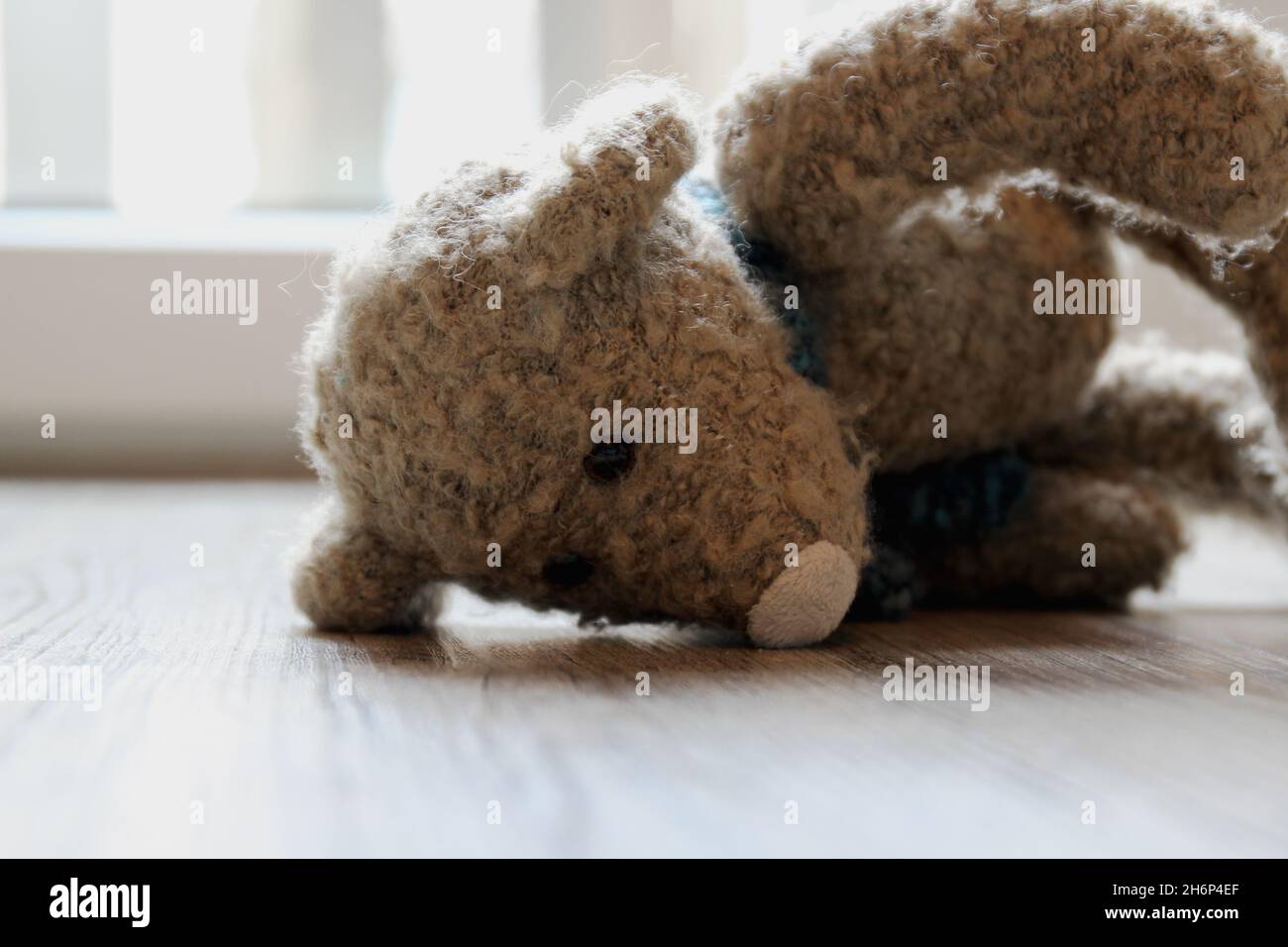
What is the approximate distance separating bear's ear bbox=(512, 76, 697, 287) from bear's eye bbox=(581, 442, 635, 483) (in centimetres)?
11

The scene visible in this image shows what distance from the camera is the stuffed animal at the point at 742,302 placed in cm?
86

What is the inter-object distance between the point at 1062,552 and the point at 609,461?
0.50 metres

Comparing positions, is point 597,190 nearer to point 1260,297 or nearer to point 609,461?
→ point 609,461

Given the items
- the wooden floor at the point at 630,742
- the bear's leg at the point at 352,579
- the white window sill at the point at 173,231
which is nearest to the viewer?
the wooden floor at the point at 630,742

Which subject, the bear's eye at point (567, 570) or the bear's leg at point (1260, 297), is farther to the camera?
the bear's leg at point (1260, 297)

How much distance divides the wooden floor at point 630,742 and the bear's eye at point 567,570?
0.05m

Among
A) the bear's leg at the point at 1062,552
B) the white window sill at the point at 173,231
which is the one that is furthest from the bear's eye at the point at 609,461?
the white window sill at the point at 173,231

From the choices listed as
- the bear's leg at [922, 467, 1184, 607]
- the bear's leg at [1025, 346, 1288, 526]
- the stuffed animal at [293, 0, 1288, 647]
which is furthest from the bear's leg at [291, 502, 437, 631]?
the bear's leg at [1025, 346, 1288, 526]

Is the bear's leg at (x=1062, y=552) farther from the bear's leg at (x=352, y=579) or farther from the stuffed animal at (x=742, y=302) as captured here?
the bear's leg at (x=352, y=579)

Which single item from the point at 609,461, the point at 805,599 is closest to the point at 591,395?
the point at 609,461

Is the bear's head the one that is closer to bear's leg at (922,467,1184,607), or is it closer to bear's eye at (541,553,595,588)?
bear's eye at (541,553,595,588)

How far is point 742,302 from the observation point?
92cm

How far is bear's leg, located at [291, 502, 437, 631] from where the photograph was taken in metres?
0.97

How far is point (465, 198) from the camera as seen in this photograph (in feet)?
2.96
